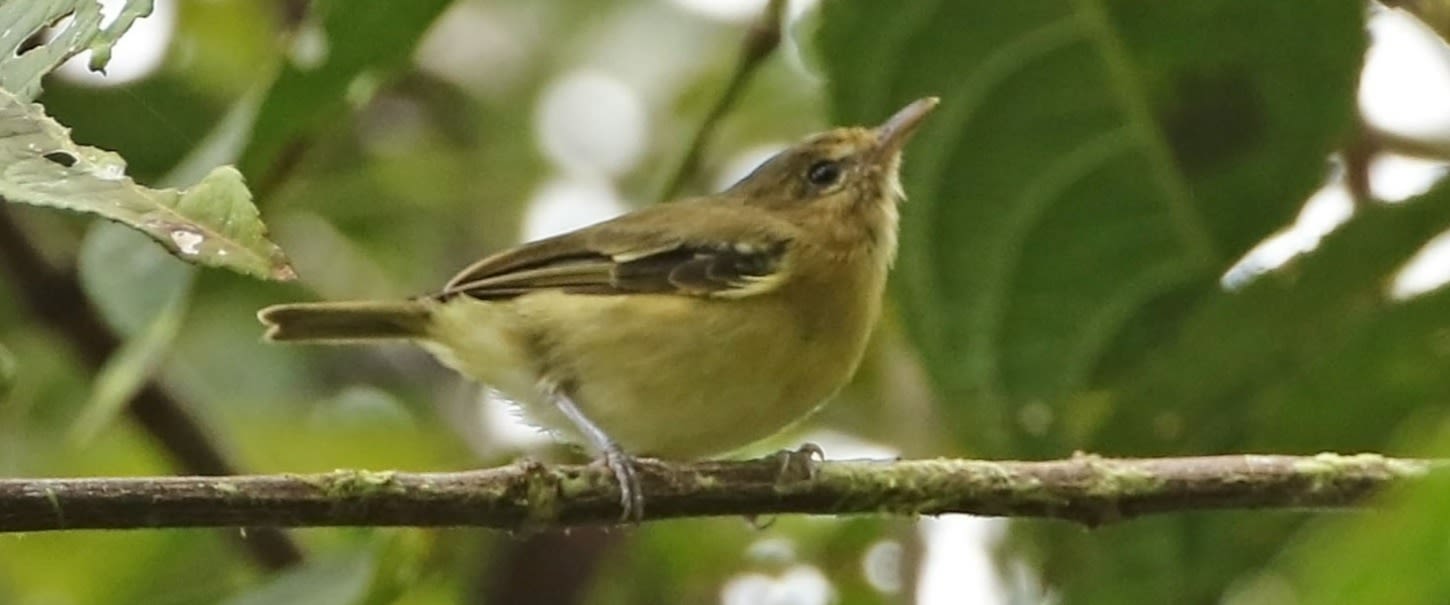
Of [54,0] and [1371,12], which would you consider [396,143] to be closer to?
[1371,12]

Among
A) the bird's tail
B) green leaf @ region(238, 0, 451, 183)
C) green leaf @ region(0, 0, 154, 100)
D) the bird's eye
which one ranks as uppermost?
the bird's eye

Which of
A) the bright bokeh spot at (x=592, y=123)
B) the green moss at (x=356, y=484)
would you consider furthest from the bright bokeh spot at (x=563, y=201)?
the green moss at (x=356, y=484)

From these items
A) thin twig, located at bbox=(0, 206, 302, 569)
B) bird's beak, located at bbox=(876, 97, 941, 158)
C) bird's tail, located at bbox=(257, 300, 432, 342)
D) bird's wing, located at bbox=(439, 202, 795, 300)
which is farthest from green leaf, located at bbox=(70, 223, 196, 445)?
bird's beak, located at bbox=(876, 97, 941, 158)

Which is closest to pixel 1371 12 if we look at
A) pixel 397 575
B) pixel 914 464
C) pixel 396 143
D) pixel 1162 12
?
pixel 1162 12

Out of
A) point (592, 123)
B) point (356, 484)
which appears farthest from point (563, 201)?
point (356, 484)

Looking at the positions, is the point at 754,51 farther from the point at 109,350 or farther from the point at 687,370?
the point at 109,350

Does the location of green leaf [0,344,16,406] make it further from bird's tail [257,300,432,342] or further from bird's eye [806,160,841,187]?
bird's eye [806,160,841,187]
